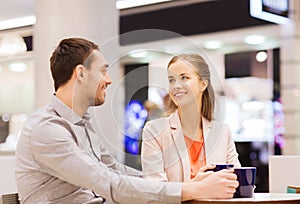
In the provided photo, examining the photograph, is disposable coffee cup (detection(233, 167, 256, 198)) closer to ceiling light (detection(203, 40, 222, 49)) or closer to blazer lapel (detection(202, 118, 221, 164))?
blazer lapel (detection(202, 118, 221, 164))

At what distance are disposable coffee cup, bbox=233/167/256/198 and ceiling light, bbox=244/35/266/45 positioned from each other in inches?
216

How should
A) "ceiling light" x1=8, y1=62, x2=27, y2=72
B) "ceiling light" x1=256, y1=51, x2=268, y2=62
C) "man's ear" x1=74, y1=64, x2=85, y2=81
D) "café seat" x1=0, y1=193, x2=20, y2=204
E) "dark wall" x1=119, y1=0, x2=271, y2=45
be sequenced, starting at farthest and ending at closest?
"ceiling light" x1=256, y1=51, x2=268, y2=62 → "dark wall" x1=119, y1=0, x2=271, y2=45 → "ceiling light" x1=8, y1=62, x2=27, y2=72 → "café seat" x1=0, y1=193, x2=20, y2=204 → "man's ear" x1=74, y1=64, x2=85, y2=81

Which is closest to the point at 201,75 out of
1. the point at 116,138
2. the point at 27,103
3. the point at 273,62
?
the point at 116,138

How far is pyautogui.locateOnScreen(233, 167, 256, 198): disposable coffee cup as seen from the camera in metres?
1.53

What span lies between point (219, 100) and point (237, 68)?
19.1ft

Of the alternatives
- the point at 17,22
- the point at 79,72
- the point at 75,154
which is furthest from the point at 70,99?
the point at 17,22

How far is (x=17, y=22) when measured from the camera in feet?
24.3

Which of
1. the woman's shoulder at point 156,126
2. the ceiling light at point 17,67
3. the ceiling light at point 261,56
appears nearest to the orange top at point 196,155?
the woman's shoulder at point 156,126

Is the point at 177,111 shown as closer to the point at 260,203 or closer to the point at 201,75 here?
the point at 201,75

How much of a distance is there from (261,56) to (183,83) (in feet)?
19.1

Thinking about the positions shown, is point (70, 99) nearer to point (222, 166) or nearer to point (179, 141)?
point (179, 141)

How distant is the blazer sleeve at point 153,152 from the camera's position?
1.74 meters

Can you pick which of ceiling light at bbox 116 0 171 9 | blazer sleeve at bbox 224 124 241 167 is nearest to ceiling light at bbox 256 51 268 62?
ceiling light at bbox 116 0 171 9

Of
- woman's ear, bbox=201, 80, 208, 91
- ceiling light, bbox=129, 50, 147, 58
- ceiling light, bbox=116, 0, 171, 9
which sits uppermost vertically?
ceiling light, bbox=116, 0, 171, 9
